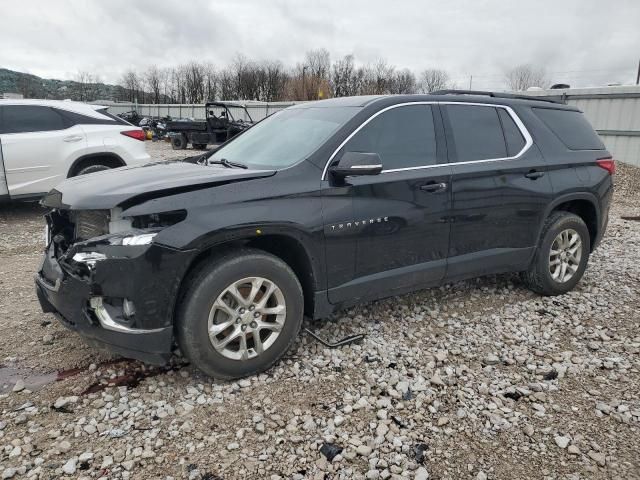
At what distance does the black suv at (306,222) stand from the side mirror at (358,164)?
1 centimetres

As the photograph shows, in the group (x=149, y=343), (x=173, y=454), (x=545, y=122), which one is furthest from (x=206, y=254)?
(x=545, y=122)

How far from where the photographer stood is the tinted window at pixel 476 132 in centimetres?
386

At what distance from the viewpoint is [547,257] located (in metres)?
4.41

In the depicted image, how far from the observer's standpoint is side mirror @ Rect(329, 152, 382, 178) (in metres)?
3.08

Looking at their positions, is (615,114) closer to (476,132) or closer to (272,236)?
(476,132)

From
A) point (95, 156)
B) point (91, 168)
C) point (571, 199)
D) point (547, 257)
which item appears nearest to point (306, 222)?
point (547, 257)

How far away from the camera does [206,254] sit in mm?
2939

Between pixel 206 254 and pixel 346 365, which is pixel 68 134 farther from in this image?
pixel 346 365

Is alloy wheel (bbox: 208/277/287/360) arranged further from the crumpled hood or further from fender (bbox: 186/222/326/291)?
the crumpled hood

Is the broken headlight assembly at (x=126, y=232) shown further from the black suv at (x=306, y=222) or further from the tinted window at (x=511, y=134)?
the tinted window at (x=511, y=134)

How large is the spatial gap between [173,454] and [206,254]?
1.12 metres

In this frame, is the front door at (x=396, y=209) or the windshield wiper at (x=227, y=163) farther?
the windshield wiper at (x=227, y=163)

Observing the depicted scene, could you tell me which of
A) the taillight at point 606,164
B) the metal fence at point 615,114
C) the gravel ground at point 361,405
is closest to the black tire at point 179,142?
the metal fence at point 615,114

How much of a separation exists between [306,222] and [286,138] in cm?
92
